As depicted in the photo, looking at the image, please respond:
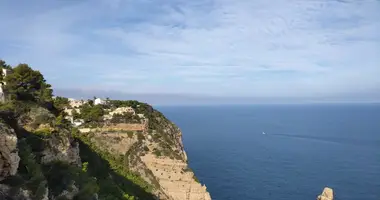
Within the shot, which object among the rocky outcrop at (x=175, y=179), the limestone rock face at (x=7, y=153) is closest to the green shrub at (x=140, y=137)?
the rocky outcrop at (x=175, y=179)

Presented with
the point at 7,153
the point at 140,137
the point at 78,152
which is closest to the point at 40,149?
the point at 7,153

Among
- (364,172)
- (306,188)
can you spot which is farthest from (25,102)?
(364,172)

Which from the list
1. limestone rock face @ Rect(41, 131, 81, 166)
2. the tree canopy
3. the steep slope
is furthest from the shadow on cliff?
the tree canopy

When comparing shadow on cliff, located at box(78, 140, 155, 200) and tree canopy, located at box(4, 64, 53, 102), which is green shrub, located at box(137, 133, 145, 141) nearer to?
shadow on cliff, located at box(78, 140, 155, 200)

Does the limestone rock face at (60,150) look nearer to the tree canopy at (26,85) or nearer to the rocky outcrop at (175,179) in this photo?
the tree canopy at (26,85)

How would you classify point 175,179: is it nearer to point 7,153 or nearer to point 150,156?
point 150,156

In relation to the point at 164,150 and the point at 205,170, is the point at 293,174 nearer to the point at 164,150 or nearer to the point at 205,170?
the point at 205,170

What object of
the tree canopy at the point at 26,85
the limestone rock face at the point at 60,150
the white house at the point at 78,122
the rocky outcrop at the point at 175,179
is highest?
the tree canopy at the point at 26,85
